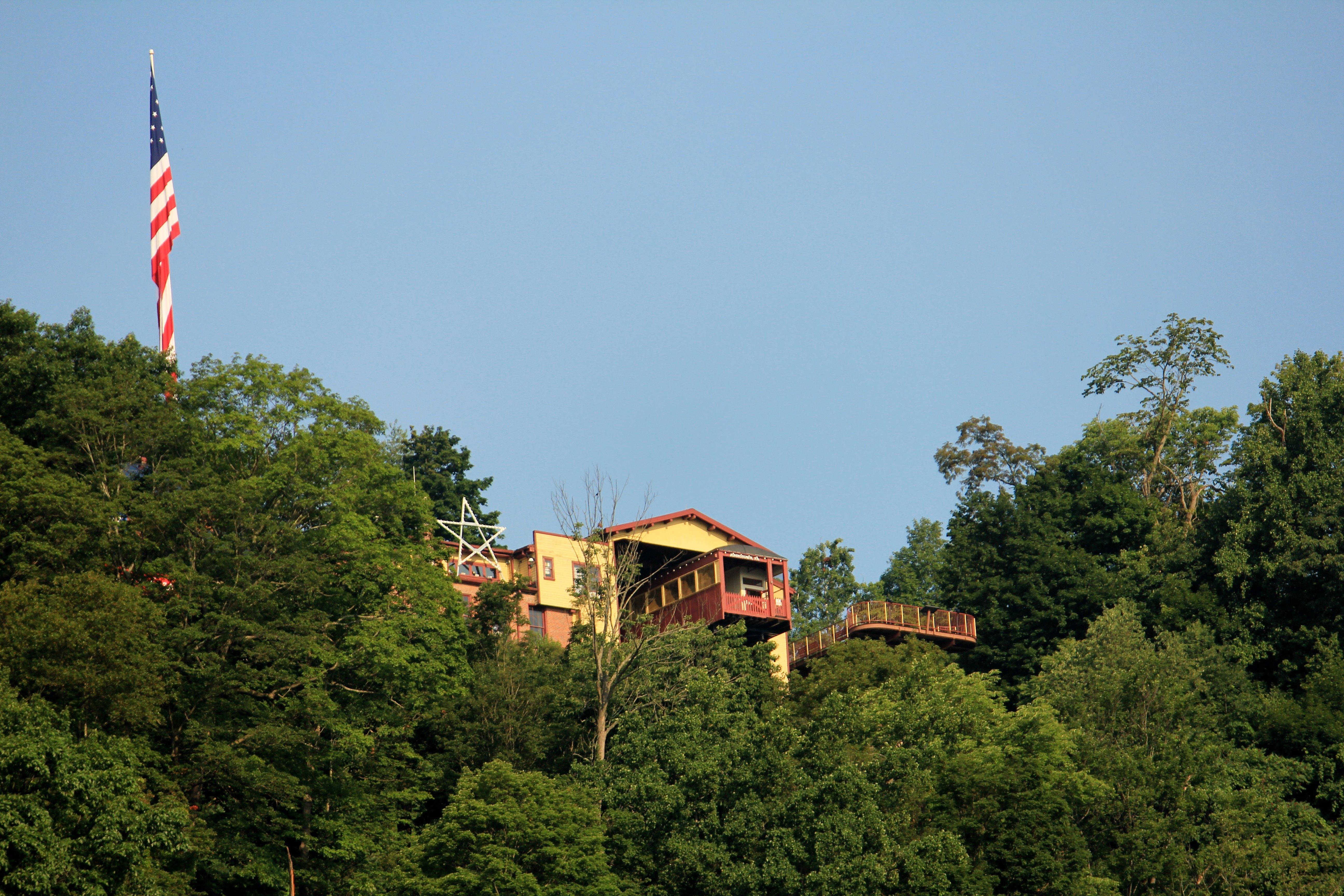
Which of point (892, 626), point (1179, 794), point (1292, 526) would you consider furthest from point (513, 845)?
point (1292, 526)

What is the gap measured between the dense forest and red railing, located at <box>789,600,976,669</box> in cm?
641

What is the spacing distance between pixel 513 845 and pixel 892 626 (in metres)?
27.7

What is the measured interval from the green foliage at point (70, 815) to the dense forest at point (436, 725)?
0.24 ft

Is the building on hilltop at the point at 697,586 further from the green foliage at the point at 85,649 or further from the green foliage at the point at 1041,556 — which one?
the green foliage at the point at 85,649

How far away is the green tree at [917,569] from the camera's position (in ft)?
266

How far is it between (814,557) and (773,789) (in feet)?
147

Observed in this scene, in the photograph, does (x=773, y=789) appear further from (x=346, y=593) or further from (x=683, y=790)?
(x=346, y=593)

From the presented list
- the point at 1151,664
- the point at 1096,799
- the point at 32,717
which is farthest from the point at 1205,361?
the point at 32,717

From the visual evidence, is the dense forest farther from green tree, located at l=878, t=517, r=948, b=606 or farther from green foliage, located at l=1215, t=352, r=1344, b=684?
green tree, located at l=878, t=517, r=948, b=606

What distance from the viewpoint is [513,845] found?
1331 inches

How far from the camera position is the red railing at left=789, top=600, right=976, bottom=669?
58219 millimetres

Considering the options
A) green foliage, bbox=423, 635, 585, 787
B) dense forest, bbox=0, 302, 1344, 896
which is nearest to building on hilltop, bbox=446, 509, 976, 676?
dense forest, bbox=0, 302, 1344, 896

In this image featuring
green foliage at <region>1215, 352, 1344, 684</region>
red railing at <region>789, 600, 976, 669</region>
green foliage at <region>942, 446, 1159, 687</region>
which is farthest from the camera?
green foliage at <region>942, 446, 1159, 687</region>

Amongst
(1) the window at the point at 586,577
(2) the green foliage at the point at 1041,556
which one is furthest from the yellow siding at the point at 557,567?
(2) the green foliage at the point at 1041,556
